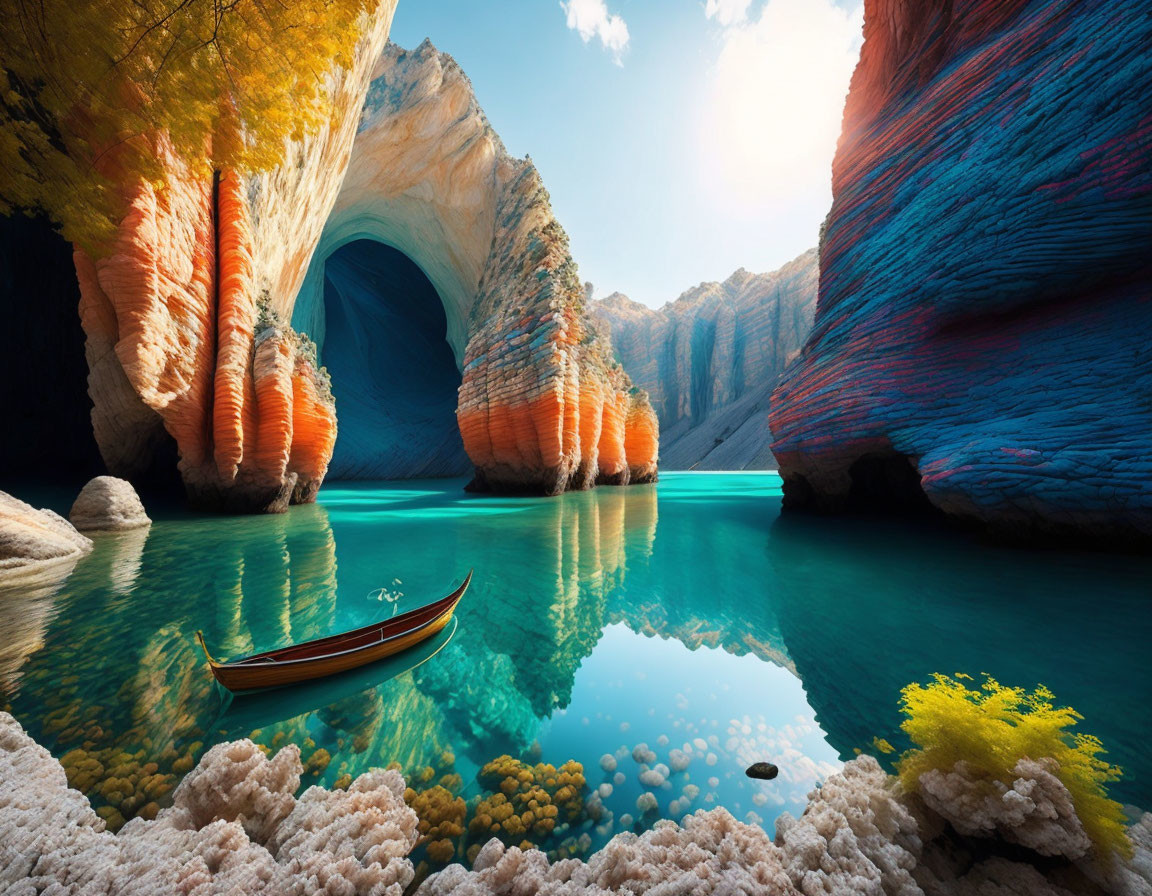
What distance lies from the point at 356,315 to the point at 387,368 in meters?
3.83

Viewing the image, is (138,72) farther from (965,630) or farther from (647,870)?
(965,630)

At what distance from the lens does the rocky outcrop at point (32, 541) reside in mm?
4402

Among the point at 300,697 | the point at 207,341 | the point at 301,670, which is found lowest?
the point at 300,697

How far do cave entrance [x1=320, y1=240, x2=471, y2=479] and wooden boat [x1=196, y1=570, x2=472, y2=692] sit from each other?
23.7 m

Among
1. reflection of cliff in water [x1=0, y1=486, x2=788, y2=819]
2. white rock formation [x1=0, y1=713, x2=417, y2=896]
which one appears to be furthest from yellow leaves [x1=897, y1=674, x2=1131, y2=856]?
white rock formation [x1=0, y1=713, x2=417, y2=896]

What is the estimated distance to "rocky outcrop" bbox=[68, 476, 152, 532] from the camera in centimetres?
671

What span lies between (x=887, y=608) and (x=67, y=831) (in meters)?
4.88

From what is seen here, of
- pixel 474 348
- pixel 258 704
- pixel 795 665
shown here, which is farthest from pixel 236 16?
pixel 474 348

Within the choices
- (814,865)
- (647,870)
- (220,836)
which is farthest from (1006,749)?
(220,836)

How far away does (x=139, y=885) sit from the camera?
3.53 feet

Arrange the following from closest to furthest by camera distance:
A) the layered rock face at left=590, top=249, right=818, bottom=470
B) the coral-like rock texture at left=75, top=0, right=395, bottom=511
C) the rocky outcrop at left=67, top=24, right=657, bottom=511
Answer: the coral-like rock texture at left=75, top=0, right=395, bottom=511
the rocky outcrop at left=67, top=24, right=657, bottom=511
the layered rock face at left=590, top=249, right=818, bottom=470

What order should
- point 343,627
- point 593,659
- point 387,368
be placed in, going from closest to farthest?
point 593,659 < point 343,627 < point 387,368

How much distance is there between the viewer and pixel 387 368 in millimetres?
27734

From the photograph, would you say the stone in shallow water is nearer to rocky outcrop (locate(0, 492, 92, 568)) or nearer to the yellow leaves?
the yellow leaves
